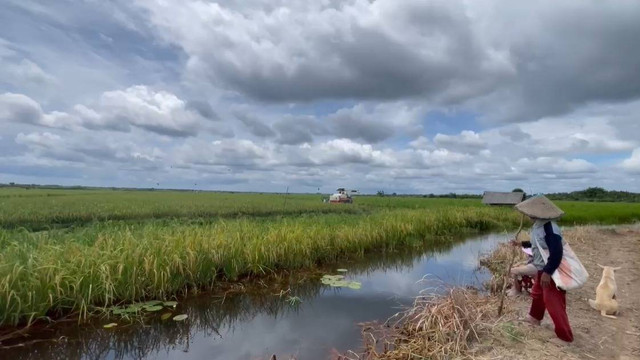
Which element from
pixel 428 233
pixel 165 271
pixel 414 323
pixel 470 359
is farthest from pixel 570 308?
pixel 428 233

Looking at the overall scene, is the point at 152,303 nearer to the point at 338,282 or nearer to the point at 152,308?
the point at 152,308

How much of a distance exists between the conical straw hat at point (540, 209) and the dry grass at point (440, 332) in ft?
5.37

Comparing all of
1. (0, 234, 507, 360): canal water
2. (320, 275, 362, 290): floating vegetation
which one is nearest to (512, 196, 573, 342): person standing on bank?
(0, 234, 507, 360): canal water

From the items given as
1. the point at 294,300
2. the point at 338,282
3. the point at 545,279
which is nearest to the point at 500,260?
Result: the point at 338,282

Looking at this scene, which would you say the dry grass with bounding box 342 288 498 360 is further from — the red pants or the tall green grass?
the tall green grass

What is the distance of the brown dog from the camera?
5.50 m

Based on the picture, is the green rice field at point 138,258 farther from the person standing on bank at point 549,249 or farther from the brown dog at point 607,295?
the brown dog at point 607,295

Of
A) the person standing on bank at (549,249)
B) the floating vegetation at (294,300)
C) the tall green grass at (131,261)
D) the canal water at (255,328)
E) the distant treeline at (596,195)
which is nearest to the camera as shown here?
the person standing on bank at (549,249)

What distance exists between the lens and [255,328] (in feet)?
20.1

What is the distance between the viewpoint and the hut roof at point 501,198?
41600 mm

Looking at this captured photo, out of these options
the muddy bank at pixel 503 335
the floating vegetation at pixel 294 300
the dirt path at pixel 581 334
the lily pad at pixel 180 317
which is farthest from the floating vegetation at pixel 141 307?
the dirt path at pixel 581 334

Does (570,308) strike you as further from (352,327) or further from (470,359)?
(352,327)

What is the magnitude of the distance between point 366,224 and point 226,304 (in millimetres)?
8066

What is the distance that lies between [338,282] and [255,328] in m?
3.08
